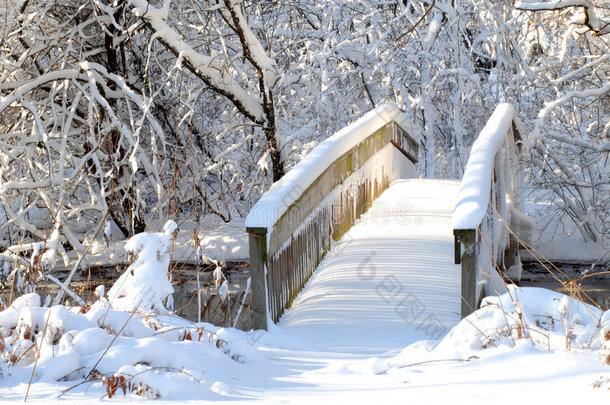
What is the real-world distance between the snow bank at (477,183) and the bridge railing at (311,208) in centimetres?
115

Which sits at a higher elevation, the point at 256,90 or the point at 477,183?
the point at 256,90

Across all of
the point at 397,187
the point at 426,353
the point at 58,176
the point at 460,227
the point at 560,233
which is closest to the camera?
the point at 426,353

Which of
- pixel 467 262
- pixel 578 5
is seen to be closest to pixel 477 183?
pixel 467 262

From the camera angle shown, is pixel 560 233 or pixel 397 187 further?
pixel 560 233

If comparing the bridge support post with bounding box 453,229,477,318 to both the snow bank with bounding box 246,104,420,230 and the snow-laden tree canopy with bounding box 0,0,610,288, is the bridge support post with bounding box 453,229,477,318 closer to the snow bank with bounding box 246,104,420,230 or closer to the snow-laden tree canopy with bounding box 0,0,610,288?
the snow bank with bounding box 246,104,420,230

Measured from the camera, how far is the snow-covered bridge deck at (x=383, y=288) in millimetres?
5137

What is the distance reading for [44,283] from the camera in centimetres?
1024

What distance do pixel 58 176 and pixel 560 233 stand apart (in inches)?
288

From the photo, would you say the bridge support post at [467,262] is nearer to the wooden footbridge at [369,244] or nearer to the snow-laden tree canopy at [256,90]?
the wooden footbridge at [369,244]

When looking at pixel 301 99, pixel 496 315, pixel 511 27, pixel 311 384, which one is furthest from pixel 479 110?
pixel 311 384

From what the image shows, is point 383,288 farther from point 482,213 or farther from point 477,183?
point 482,213

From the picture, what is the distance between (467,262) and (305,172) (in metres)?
1.55

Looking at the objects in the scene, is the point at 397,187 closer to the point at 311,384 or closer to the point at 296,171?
the point at 296,171

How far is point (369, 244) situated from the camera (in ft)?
22.3
